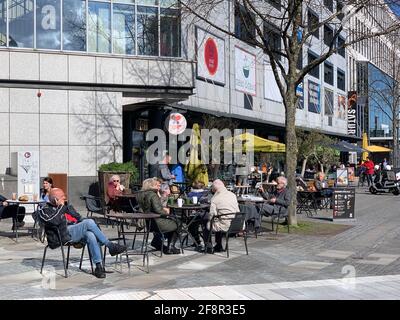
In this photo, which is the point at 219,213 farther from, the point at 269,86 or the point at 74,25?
the point at 269,86

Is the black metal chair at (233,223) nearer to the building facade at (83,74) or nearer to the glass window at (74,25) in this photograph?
the building facade at (83,74)

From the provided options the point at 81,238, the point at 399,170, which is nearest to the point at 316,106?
the point at 399,170

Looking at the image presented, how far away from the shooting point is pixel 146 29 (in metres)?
21.7

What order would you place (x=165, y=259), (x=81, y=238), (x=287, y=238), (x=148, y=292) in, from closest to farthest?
(x=148, y=292) → (x=81, y=238) → (x=165, y=259) → (x=287, y=238)

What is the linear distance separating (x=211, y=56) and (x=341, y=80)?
31.5 m

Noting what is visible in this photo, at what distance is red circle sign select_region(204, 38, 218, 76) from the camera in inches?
1051

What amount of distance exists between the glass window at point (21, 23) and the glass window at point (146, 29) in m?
3.77

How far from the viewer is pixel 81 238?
28.3ft

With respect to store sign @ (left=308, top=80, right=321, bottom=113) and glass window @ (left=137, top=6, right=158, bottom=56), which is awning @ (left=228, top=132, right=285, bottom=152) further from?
store sign @ (left=308, top=80, right=321, bottom=113)

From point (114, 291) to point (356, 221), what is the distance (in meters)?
10.7

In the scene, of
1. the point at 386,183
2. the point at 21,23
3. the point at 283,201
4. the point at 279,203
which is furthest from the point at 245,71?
the point at 279,203

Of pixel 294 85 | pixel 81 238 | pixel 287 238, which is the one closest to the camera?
pixel 81 238

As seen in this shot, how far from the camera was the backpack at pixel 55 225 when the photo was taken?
839cm

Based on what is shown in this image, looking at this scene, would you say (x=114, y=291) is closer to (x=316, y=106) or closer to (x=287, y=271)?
(x=287, y=271)
